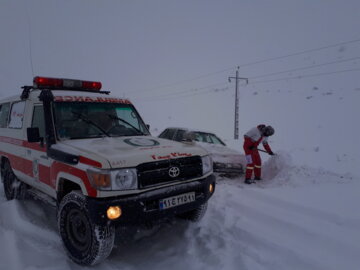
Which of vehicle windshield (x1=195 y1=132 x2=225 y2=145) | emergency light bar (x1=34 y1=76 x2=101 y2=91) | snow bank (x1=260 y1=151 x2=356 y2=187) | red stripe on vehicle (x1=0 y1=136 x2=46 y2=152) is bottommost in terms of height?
snow bank (x1=260 y1=151 x2=356 y2=187)

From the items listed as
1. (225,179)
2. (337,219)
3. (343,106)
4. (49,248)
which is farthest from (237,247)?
(343,106)

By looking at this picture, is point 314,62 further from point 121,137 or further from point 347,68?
point 121,137

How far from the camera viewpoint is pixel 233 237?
374 cm

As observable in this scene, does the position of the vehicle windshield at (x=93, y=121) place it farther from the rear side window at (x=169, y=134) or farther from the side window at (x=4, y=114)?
the rear side window at (x=169, y=134)

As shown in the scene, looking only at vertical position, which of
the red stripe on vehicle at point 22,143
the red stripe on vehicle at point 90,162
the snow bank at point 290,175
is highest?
the red stripe on vehicle at point 90,162

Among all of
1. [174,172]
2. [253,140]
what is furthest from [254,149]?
[174,172]

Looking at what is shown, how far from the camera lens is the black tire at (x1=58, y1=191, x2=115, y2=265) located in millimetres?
2990

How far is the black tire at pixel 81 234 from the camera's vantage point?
118 inches

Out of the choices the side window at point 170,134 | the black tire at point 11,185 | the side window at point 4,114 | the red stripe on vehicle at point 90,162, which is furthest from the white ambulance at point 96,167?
the side window at point 170,134

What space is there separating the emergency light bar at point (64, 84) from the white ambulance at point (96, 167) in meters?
0.02

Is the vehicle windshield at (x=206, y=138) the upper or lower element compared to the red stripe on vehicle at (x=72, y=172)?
Result: lower

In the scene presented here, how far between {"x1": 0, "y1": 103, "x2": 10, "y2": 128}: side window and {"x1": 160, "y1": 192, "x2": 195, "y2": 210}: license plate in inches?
159

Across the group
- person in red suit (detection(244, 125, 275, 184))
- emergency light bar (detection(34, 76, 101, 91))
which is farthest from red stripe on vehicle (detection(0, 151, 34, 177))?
person in red suit (detection(244, 125, 275, 184))

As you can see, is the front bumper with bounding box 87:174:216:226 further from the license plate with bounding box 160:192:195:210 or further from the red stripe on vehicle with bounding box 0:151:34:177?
the red stripe on vehicle with bounding box 0:151:34:177
